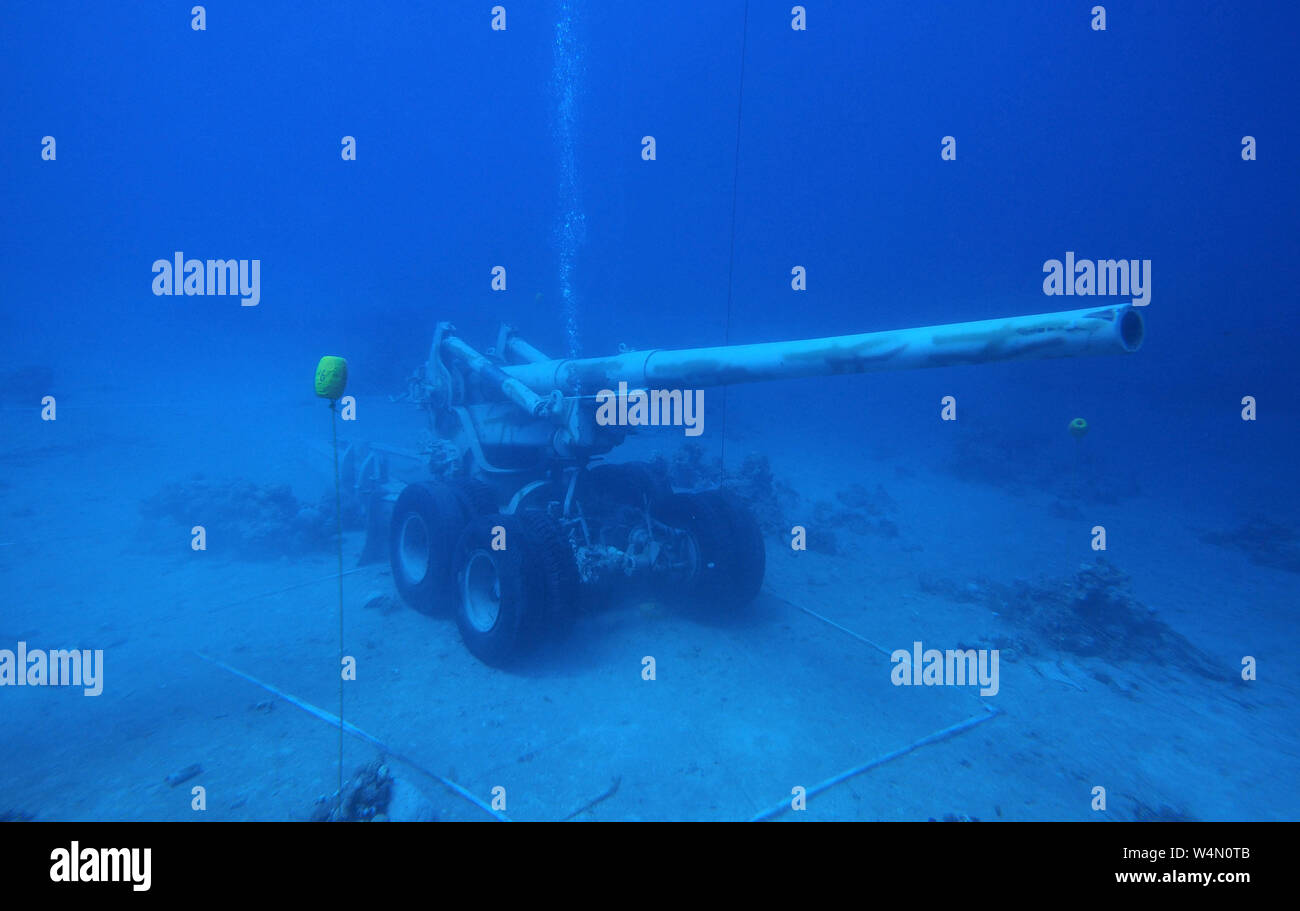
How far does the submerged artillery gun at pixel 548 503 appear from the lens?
222 inches

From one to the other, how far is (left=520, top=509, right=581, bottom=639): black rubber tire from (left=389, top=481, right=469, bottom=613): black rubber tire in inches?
58.6

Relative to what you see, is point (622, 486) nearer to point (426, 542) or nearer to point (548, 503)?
point (548, 503)

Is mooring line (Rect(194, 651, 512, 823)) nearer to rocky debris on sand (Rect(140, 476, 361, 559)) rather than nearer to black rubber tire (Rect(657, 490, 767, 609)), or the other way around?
black rubber tire (Rect(657, 490, 767, 609))

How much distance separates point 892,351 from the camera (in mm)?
3754

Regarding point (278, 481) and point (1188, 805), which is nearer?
point (1188, 805)

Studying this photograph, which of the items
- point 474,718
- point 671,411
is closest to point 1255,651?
point 671,411

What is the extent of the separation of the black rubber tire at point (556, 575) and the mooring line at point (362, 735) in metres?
1.70

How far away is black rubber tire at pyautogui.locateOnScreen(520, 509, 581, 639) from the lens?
5809 mm

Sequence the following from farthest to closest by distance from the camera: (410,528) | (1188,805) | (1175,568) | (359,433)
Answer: (359,433) → (1175,568) → (410,528) → (1188,805)

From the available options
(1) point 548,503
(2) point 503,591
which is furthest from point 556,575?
(1) point 548,503

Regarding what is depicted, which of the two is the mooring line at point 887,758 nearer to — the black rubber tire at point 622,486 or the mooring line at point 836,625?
the mooring line at point 836,625

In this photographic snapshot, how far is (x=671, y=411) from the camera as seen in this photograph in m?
6.05
